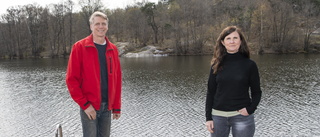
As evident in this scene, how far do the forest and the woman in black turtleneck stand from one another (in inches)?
1866

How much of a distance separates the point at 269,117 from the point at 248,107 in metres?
9.98

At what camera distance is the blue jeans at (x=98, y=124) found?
9.95ft

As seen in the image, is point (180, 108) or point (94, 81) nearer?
point (94, 81)

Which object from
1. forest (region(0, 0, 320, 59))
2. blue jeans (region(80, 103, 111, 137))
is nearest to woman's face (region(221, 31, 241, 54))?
blue jeans (region(80, 103, 111, 137))

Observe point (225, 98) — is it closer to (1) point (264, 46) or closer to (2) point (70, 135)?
(2) point (70, 135)

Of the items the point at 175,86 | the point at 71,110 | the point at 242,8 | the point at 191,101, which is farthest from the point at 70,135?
the point at 242,8

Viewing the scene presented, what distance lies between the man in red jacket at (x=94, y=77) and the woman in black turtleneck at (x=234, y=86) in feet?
4.17

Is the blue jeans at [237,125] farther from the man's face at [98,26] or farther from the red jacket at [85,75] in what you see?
the man's face at [98,26]

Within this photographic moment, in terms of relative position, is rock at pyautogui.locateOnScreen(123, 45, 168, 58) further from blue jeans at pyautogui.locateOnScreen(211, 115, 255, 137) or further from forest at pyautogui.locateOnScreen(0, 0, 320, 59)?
blue jeans at pyautogui.locateOnScreen(211, 115, 255, 137)

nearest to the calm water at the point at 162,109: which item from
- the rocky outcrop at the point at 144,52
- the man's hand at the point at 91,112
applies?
the man's hand at the point at 91,112

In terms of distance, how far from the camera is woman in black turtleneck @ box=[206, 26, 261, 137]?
2611 millimetres

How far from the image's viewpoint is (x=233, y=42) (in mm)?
2688

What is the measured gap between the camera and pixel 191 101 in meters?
14.7

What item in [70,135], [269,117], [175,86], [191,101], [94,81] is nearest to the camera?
[94,81]
